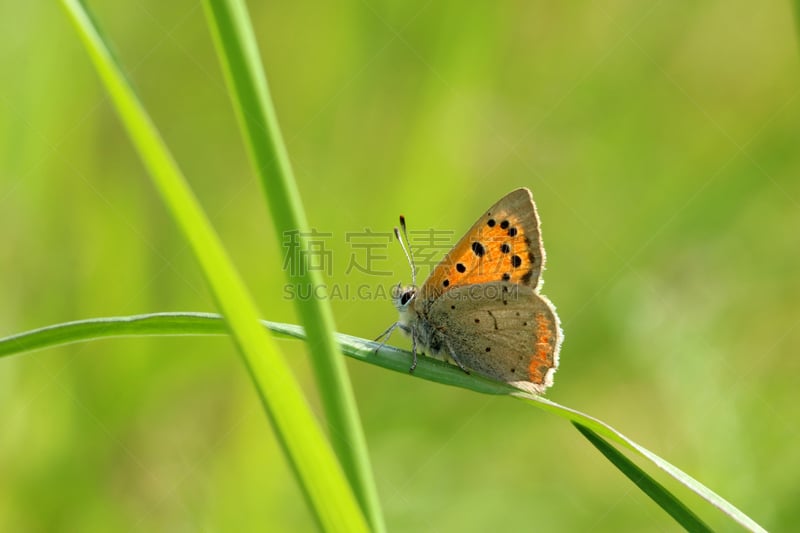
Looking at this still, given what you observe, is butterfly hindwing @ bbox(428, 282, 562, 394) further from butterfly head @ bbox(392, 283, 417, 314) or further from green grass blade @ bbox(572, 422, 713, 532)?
green grass blade @ bbox(572, 422, 713, 532)

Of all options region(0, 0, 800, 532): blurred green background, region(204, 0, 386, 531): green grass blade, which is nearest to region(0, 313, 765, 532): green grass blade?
region(204, 0, 386, 531): green grass blade

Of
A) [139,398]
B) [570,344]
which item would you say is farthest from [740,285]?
[139,398]

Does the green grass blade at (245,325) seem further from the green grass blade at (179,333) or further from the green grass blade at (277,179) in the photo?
the green grass blade at (179,333)

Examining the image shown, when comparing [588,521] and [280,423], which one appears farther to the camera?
[588,521]

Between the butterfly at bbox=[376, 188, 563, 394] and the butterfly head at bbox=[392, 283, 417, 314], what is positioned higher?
the butterfly at bbox=[376, 188, 563, 394]

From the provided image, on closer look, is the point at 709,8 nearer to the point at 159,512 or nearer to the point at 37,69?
the point at 37,69

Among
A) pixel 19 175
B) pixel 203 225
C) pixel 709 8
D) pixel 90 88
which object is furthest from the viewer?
pixel 709 8

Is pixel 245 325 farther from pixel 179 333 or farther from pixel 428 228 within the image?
pixel 428 228

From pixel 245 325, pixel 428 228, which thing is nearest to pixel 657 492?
pixel 245 325
